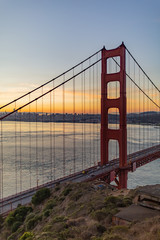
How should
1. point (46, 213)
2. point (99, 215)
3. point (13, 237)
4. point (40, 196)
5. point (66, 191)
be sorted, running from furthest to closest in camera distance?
point (40, 196) < point (66, 191) < point (46, 213) < point (13, 237) < point (99, 215)

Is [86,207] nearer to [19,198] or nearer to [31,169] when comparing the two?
[19,198]

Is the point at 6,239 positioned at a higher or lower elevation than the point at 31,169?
higher

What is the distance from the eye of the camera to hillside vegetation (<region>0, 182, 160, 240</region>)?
261 inches

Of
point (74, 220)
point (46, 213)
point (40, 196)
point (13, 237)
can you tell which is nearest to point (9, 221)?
point (13, 237)

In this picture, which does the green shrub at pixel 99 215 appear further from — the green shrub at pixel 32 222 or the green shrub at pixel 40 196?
the green shrub at pixel 40 196

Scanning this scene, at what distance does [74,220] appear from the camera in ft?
30.2

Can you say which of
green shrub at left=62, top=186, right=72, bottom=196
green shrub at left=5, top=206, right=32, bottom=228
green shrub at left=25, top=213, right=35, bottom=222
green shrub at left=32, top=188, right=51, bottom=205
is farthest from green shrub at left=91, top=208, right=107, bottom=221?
green shrub at left=32, top=188, right=51, bottom=205

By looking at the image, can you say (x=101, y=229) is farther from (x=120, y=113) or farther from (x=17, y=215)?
(x=120, y=113)

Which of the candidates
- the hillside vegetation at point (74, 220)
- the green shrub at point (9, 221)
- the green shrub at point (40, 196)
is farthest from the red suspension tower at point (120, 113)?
the green shrub at point (9, 221)

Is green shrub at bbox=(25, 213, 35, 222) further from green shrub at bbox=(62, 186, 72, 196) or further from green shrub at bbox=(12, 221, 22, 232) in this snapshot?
green shrub at bbox=(62, 186, 72, 196)

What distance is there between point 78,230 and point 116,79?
66.2 ft

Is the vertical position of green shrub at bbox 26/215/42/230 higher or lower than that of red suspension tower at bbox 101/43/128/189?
lower

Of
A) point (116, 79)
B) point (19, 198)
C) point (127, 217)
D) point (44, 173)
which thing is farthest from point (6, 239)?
point (44, 173)

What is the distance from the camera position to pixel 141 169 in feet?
159
